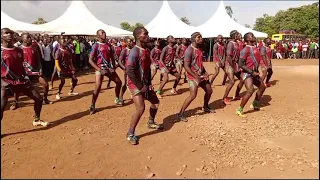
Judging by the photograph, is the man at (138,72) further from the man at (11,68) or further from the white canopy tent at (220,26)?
the white canopy tent at (220,26)

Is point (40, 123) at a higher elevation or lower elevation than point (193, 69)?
lower

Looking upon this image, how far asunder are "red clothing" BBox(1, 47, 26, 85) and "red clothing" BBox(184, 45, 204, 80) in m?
3.22

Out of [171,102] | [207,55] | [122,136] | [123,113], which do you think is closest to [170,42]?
[171,102]

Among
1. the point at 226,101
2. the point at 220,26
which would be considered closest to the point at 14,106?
the point at 226,101

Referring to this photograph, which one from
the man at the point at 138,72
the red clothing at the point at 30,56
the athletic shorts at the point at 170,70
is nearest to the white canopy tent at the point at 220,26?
the athletic shorts at the point at 170,70

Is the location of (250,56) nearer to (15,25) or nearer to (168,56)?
(168,56)

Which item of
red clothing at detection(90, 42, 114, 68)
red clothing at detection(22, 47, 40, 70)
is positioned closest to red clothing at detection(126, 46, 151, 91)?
red clothing at detection(90, 42, 114, 68)

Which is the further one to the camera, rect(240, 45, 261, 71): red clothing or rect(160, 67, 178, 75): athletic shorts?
rect(160, 67, 178, 75): athletic shorts

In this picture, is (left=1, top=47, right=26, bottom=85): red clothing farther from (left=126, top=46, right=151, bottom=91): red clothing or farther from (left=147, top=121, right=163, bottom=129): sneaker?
(left=147, top=121, right=163, bottom=129): sneaker

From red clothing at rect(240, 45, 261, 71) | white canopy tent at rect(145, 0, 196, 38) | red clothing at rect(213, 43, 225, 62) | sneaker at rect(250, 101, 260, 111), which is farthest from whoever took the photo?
white canopy tent at rect(145, 0, 196, 38)

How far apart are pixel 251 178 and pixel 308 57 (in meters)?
26.1

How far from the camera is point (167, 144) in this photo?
5672 mm

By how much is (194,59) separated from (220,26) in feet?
51.9

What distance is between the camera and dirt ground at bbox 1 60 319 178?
15.0 ft
